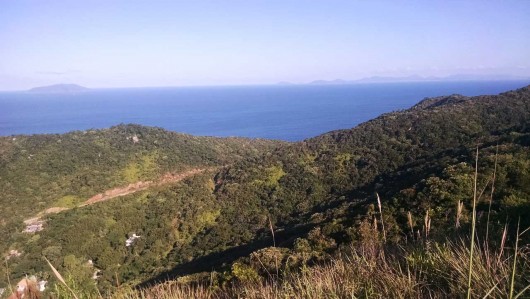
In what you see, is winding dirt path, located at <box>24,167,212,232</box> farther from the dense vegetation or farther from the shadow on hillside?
the shadow on hillside

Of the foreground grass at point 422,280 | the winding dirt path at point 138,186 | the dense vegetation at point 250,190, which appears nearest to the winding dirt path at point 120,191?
the winding dirt path at point 138,186

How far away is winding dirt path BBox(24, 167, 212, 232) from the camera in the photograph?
26078 mm

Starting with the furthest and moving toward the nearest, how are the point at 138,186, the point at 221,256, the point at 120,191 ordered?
1. the point at 138,186
2. the point at 120,191
3. the point at 221,256

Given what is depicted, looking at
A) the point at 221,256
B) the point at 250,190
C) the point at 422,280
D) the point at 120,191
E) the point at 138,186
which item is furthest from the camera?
the point at 138,186

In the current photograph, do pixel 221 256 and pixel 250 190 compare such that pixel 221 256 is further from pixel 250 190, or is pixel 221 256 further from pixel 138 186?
pixel 138 186

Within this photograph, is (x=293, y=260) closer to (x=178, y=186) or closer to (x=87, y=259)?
(x=87, y=259)

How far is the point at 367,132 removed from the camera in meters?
33.2

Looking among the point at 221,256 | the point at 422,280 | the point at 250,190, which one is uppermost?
the point at 422,280

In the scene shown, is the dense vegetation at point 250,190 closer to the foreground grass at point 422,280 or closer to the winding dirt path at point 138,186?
the winding dirt path at point 138,186

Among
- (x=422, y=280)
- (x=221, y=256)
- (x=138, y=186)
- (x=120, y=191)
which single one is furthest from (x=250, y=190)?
(x=422, y=280)

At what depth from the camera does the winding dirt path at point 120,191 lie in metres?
26.1

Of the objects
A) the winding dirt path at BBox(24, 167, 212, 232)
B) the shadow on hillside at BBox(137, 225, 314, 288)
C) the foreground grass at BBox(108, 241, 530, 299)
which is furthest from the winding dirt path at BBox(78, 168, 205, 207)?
the foreground grass at BBox(108, 241, 530, 299)

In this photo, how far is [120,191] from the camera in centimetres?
3259

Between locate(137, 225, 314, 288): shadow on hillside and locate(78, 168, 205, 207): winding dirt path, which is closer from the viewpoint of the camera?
locate(137, 225, 314, 288): shadow on hillside
